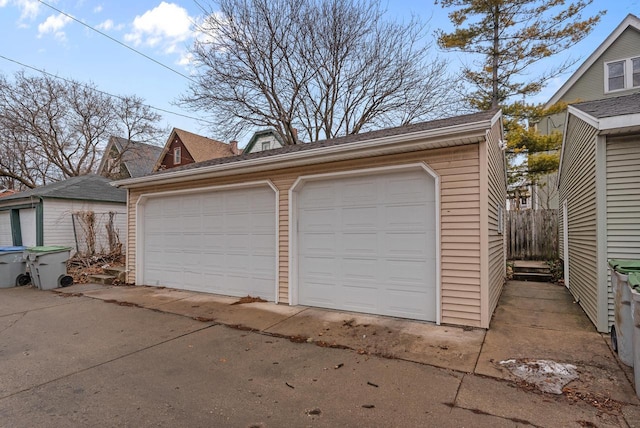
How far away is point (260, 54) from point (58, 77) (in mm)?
11417

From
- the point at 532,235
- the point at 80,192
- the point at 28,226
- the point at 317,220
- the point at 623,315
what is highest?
the point at 80,192

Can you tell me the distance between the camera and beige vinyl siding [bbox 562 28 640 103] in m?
12.1

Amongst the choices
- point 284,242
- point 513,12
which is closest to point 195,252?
point 284,242

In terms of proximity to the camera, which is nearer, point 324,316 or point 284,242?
point 324,316

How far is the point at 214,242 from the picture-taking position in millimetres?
7090

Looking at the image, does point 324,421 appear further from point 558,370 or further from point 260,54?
point 260,54

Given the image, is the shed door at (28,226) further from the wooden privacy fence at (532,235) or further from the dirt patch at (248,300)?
the wooden privacy fence at (532,235)

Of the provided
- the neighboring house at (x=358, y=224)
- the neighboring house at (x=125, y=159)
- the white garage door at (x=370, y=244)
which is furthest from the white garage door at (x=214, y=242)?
the neighboring house at (x=125, y=159)

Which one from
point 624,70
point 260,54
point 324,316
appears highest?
point 260,54

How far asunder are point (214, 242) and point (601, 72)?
15502 millimetres

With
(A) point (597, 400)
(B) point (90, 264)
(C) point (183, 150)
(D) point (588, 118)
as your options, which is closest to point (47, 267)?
(B) point (90, 264)

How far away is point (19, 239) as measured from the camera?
12.4m

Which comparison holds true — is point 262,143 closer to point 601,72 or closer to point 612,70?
point 601,72

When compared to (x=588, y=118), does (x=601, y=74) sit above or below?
above
